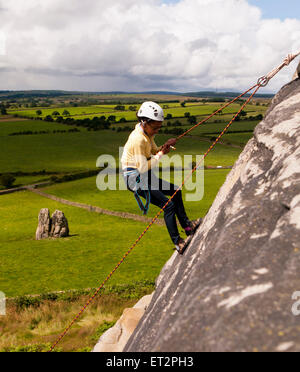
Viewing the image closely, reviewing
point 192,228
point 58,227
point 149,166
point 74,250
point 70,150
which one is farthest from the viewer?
point 70,150

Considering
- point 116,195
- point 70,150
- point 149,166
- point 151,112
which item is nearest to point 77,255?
point 149,166

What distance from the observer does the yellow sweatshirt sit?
9.01 meters

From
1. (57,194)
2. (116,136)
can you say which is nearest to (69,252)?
(57,194)

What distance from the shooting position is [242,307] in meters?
4.52

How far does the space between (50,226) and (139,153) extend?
102 feet

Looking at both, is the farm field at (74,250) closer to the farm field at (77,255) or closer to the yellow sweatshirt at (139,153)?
the farm field at (77,255)

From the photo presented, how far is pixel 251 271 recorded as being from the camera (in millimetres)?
4965

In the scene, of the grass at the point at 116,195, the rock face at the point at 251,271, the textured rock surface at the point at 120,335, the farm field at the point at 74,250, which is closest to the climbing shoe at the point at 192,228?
the rock face at the point at 251,271

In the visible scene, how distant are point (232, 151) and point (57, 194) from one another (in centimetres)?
5372

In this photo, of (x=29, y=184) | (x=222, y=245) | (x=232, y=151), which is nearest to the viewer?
(x=222, y=245)

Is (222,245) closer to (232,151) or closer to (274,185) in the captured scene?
(274,185)

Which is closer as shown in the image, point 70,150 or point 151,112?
point 151,112

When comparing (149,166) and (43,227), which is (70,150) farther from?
(149,166)

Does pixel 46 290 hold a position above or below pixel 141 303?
below
